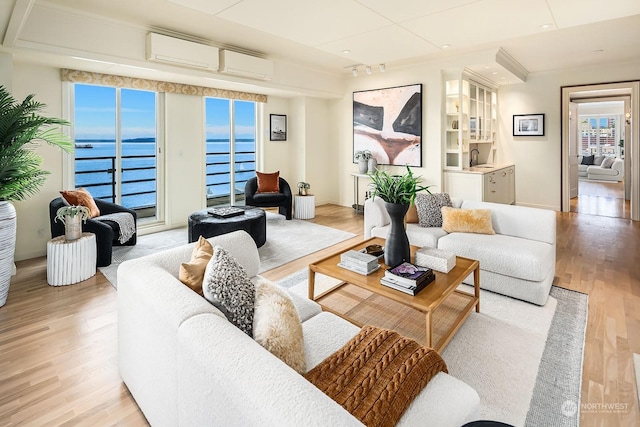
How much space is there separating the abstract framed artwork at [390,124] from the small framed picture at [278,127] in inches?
→ 54.0

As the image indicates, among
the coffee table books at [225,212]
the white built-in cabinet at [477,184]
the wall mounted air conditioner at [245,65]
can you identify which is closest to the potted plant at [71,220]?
the coffee table books at [225,212]

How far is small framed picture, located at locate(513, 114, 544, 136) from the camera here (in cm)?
661

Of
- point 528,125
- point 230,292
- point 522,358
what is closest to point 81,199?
point 230,292

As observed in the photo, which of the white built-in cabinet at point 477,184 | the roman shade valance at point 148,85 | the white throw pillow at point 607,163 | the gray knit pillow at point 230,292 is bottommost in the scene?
the gray knit pillow at point 230,292

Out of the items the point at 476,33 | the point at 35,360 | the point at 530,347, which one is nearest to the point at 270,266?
the point at 35,360

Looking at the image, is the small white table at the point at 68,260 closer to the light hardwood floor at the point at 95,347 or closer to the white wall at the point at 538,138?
the light hardwood floor at the point at 95,347

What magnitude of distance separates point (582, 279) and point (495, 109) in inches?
181

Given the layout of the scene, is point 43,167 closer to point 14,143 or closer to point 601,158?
point 14,143

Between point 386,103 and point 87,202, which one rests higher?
point 386,103

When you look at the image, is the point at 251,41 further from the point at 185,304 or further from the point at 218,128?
the point at 185,304

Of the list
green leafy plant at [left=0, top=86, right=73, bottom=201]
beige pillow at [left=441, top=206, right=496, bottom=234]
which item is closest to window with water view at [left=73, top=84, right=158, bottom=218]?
green leafy plant at [left=0, top=86, right=73, bottom=201]

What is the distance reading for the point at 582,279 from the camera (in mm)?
3385

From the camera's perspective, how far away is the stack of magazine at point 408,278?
2.18 m

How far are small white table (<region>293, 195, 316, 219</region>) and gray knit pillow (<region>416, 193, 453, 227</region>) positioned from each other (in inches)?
102
